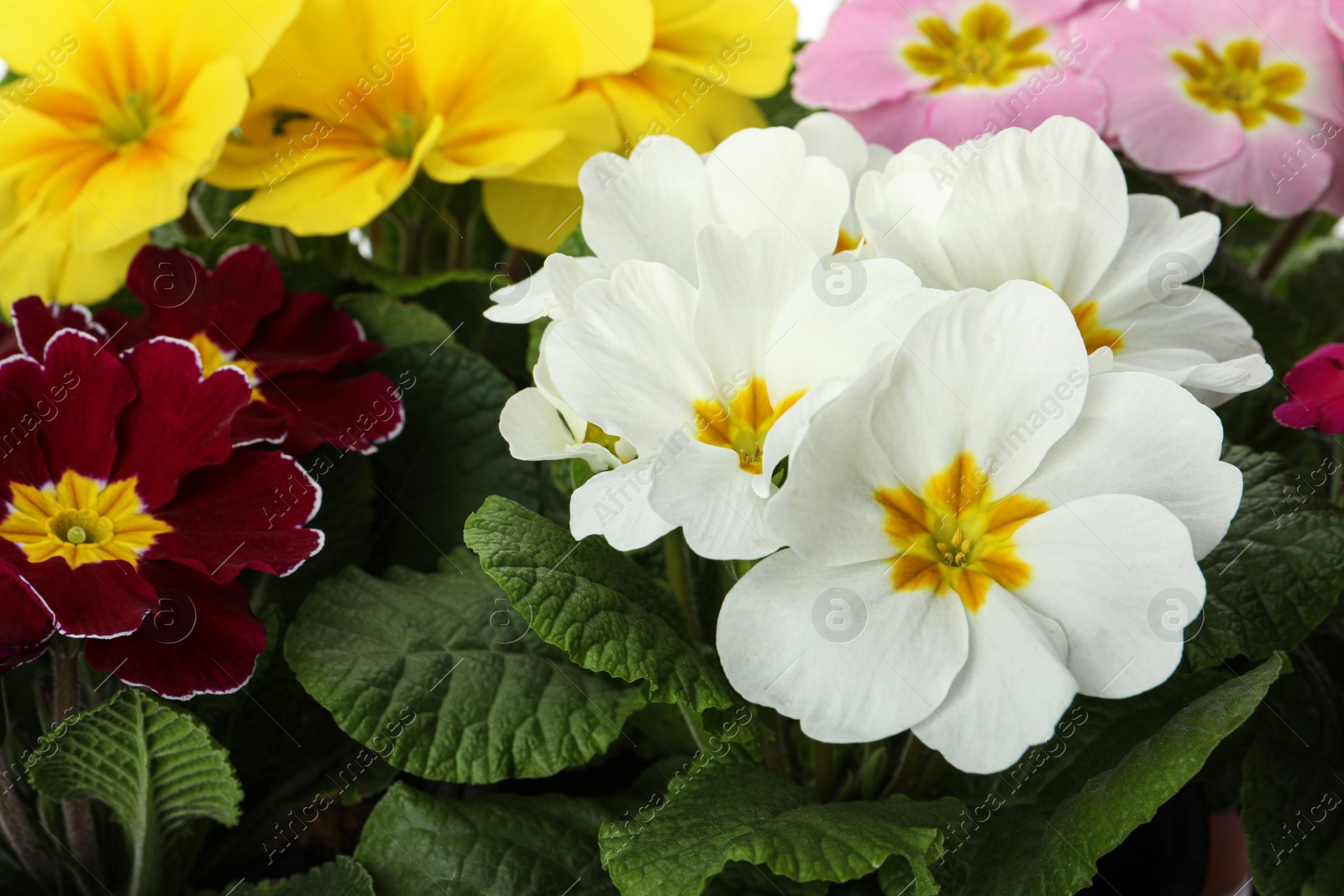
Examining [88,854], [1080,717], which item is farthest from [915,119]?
[88,854]

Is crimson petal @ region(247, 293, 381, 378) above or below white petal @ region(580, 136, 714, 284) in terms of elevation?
below

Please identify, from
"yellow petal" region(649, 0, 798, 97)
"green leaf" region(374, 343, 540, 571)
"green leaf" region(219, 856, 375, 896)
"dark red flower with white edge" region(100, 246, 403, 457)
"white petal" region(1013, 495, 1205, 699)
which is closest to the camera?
"white petal" region(1013, 495, 1205, 699)

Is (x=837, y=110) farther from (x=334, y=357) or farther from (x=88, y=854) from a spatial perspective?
(x=88, y=854)

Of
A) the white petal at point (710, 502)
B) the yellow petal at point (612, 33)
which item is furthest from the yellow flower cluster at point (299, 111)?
the white petal at point (710, 502)

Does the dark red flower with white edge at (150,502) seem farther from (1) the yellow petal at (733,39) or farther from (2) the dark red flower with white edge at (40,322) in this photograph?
(1) the yellow petal at (733,39)

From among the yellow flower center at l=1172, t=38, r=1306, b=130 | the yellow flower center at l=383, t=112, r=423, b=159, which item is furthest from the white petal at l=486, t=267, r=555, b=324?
the yellow flower center at l=1172, t=38, r=1306, b=130

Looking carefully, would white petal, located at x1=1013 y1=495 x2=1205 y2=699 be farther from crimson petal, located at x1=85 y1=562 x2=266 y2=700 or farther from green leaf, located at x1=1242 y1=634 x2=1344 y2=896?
crimson petal, located at x1=85 y1=562 x2=266 y2=700
